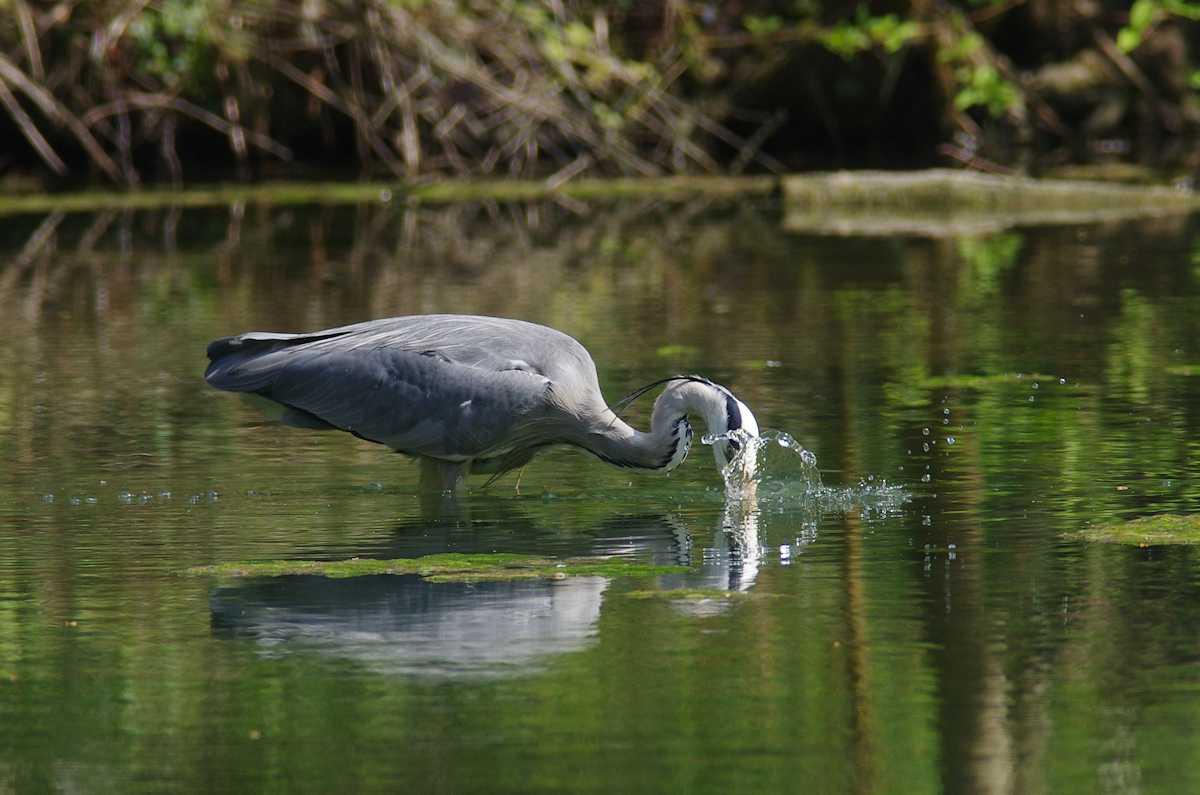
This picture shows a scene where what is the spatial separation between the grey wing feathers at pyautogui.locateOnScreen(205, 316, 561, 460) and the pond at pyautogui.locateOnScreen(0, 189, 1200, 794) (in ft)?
0.84

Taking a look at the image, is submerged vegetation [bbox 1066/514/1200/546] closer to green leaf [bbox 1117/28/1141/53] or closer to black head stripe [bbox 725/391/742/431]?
black head stripe [bbox 725/391/742/431]

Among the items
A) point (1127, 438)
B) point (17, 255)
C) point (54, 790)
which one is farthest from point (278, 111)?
point (54, 790)

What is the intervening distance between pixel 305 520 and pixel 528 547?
0.85 meters

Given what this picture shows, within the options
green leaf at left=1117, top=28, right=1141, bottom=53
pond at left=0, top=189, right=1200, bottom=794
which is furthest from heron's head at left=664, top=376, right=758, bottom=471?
green leaf at left=1117, top=28, right=1141, bottom=53

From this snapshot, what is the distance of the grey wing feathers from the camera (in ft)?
21.6

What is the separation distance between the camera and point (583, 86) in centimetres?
1902

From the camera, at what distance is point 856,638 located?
4465 mm

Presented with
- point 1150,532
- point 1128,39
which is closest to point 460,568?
point 1150,532

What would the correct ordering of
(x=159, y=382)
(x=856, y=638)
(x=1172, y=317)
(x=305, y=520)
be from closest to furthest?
1. (x=856, y=638)
2. (x=305, y=520)
3. (x=159, y=382)
4. (x=1172, y=317)

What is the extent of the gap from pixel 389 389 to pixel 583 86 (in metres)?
12.7

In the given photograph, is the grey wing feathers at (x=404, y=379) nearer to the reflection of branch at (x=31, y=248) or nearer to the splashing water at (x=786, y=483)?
the splashing water at (x=786, y=483)

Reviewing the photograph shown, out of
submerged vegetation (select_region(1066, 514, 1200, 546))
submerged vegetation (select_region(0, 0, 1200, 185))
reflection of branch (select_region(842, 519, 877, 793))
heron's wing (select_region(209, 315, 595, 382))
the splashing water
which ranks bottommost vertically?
reflection of branch (select_region(842, 519, 877, 793))

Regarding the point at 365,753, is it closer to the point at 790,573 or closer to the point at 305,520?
the point at 790,573

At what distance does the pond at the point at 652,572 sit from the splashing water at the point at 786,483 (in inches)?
1.7
